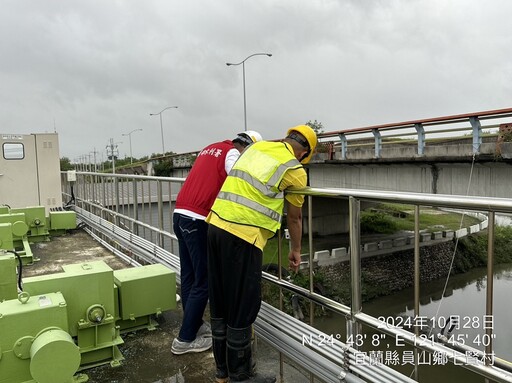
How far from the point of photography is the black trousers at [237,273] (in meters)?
2.44

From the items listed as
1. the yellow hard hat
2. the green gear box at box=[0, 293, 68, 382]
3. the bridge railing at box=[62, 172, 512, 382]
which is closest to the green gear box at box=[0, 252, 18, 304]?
the green gear box at box=[0, 293, 68, 382]

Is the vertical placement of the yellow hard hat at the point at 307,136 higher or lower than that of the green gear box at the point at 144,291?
higher

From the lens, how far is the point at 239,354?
253cm

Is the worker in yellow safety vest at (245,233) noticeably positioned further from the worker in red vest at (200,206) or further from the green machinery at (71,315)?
the green machinery at (71,315)

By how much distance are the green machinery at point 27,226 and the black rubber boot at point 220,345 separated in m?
3.75

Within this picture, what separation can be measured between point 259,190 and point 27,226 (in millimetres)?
5369

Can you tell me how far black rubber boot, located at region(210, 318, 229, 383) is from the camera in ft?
8.73

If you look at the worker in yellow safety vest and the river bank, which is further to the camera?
the river bank

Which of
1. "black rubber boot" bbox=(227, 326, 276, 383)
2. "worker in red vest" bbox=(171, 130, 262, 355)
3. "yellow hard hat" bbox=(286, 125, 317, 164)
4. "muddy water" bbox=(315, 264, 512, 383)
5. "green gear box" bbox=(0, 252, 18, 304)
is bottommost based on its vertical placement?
"muddy water" bbox=(315, 264, 512, 383)

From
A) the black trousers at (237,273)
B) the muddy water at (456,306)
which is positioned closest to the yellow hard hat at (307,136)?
the black trousers at (237,273)

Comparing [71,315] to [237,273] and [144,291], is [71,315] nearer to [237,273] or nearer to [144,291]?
Answer: [144,291]

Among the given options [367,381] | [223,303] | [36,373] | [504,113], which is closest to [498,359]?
[367,381]

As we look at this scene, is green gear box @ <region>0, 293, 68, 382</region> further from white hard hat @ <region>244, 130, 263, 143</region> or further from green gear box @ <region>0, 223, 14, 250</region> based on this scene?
green gear box @ <region>0, 223, 14, 250</region>

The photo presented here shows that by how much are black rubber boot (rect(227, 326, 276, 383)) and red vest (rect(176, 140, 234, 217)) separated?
3.18ft
